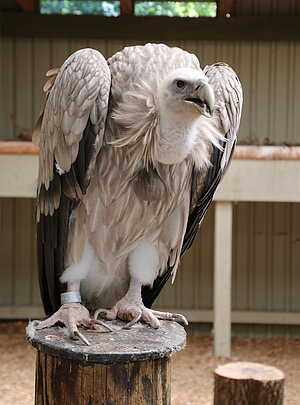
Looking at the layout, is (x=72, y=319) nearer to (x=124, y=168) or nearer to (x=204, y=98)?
(x=124, y=168)

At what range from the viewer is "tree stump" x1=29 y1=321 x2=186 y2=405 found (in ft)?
6.84

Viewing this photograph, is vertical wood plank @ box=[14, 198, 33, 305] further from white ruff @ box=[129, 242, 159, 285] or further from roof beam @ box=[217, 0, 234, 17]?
white ruff @ box=[129, 242, 159, 285]

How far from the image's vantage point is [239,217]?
8.26 m

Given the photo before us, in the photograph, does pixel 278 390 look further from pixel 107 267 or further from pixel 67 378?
pixel 67 378

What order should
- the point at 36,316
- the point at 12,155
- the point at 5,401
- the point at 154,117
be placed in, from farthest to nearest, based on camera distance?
the point at 36,316
the point at 12,155
the point at 5,401
the point at 154,117

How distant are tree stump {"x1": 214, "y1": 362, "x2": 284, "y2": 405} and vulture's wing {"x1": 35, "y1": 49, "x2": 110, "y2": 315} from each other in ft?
4.27

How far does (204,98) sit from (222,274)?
4.50 meters

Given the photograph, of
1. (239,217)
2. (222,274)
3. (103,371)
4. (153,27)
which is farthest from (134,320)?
(153,27)

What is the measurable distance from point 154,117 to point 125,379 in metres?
0.91

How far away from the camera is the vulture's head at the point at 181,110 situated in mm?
2098

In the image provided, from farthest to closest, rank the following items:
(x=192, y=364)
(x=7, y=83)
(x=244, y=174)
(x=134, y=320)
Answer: (x=7, y=83) → (x=192, y=364) → (x=244, y=174) → (x=134, y=320)

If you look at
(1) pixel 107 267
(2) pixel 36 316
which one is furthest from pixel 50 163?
(2) pixel 36 316

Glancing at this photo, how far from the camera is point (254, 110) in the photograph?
8.47 meters

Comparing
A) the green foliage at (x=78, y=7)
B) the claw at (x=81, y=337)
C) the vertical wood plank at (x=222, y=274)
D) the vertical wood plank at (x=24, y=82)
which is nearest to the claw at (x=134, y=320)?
the claw at (x=81, y=337)
